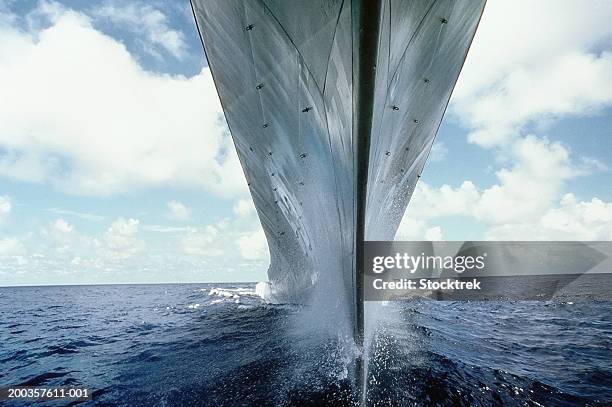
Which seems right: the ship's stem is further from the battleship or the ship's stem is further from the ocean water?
the ocean water

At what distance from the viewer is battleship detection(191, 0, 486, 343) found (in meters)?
3.52

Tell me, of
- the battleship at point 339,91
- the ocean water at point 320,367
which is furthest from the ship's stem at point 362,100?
the ocean water at point 320,367

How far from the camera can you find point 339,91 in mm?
4027

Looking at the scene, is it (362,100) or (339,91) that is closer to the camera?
(362,100)

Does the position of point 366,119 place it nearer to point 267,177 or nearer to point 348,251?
point 348,251

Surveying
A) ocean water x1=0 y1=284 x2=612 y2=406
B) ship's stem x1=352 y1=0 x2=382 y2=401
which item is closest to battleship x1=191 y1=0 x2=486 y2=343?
ship's stem x1=352 y1=0 x2=382 y2=401

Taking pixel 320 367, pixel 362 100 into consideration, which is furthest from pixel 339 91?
pixel 320 367

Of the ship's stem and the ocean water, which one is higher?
the ship's stem

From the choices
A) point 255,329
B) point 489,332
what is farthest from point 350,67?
point 489,332

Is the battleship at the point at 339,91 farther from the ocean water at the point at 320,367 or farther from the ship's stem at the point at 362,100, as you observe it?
the ocean water at the point at 320,367

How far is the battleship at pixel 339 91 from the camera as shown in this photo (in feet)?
11.5

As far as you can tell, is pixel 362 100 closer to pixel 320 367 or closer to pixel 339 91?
pixel 339 91

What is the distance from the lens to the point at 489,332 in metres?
11.5

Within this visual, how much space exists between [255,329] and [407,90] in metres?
10.3
